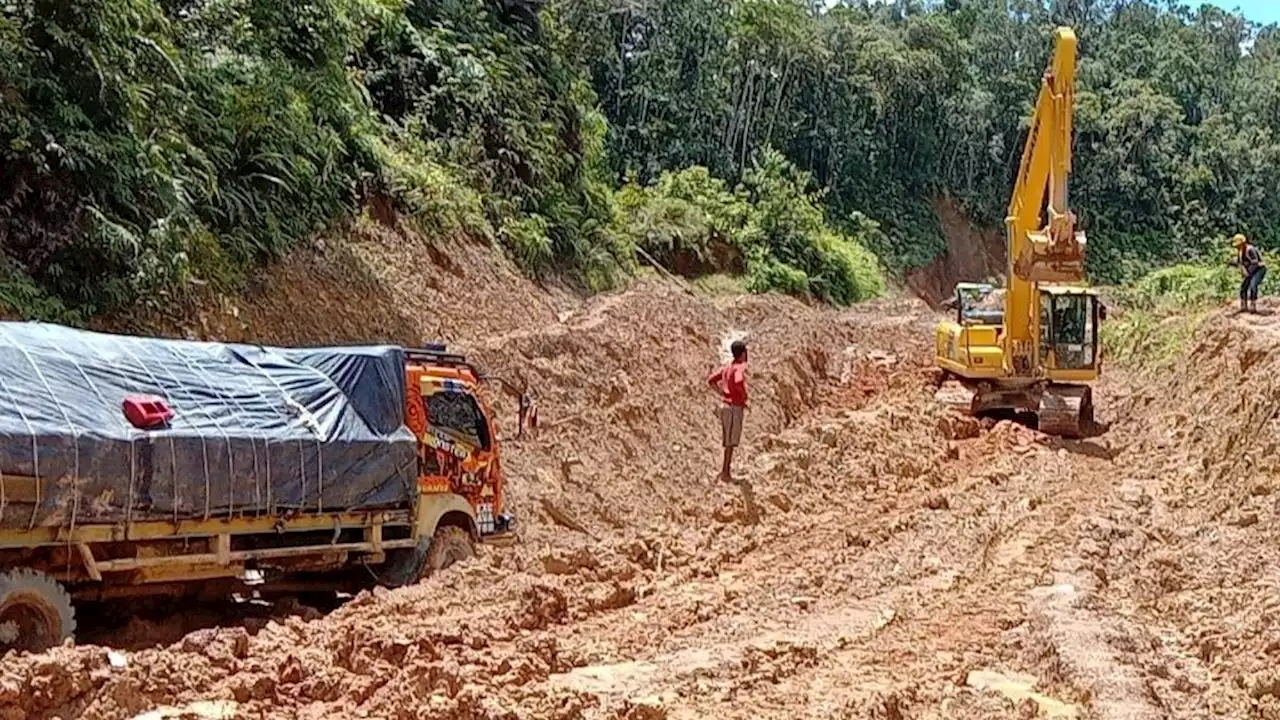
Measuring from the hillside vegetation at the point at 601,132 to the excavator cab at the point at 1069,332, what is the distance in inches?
384

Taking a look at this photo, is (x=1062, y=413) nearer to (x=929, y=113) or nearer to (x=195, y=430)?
(x=195, y=430)

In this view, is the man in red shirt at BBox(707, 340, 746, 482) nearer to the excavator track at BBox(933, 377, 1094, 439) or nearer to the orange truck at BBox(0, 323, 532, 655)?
the orange truck at BBox(0, 323, 532, 655)

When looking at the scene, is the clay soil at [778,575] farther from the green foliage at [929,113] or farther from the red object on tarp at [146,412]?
the green foliage at [929,113]

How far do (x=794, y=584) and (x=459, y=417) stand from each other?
10.3ft

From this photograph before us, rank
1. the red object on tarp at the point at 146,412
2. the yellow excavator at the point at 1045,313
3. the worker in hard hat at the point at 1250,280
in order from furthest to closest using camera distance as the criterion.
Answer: the worker in hard hat at the point at 1250,280 < the yellow excavator at the point at 1045,313 < the red object on tarp at the point at 146,412

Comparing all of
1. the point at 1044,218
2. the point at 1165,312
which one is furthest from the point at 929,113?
the point at 1044,218

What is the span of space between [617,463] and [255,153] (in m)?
6.40

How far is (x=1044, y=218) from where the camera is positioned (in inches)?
830

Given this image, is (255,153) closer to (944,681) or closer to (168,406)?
(168,406)

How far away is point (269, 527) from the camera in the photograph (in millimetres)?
8914

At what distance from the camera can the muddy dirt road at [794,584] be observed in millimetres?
6828

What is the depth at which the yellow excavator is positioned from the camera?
60.5ft

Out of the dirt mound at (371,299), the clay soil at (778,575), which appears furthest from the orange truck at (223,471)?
the dirt mound at (371,299)

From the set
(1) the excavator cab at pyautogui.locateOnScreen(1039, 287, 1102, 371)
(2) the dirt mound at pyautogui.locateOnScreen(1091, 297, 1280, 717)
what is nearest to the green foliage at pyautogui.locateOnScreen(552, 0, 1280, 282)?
(1) the excavator cab at pyautogui.locateOnScreen(1039, 287, 1102, 371)
